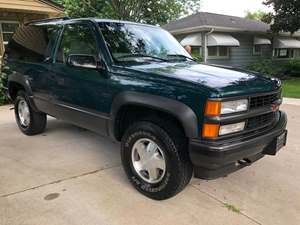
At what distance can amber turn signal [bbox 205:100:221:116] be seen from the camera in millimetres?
2854

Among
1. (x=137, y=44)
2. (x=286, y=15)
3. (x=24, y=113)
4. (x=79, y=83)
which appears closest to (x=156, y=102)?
(x=137, y=44)

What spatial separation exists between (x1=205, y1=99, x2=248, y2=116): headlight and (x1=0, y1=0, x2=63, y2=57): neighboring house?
1050 cm

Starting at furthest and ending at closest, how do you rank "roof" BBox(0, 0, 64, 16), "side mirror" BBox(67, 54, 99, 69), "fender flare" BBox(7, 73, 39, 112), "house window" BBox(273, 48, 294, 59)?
"house window" BBox(273, 48, 294, 59), "roof" BBox(0, 0, 64, 16), "fender flare" BBox(7, 73, 39, 112), "side mirror" BBox(67, 54, 99, 69)

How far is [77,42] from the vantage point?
14.4 feet

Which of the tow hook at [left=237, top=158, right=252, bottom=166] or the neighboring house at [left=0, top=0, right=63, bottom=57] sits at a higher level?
the neighboring house at [left=0, top=0, right=63, bottom=57]

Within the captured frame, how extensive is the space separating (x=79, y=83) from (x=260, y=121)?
2.28 metres

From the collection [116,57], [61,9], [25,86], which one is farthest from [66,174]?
[61,9]

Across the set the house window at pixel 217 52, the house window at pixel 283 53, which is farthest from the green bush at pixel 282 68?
the house window at pixel 283 53

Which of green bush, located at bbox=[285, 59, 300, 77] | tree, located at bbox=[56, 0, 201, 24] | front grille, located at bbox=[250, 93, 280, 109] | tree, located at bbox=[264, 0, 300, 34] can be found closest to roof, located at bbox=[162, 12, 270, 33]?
tree, located at bbox=[56, 0, 201, 24]

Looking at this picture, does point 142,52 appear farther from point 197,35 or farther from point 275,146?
point 197,35

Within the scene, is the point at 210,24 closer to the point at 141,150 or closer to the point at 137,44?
the point at 137,44

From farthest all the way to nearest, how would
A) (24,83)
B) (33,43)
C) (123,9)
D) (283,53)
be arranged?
1. (283,53)
2. (123,9)
3. (24,83)
4. (33,43)

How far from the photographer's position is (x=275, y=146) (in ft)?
11.5

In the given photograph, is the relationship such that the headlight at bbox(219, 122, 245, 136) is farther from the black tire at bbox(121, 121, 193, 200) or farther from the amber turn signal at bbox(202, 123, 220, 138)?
the black tire at bbox(121, 121, 193, 200)
